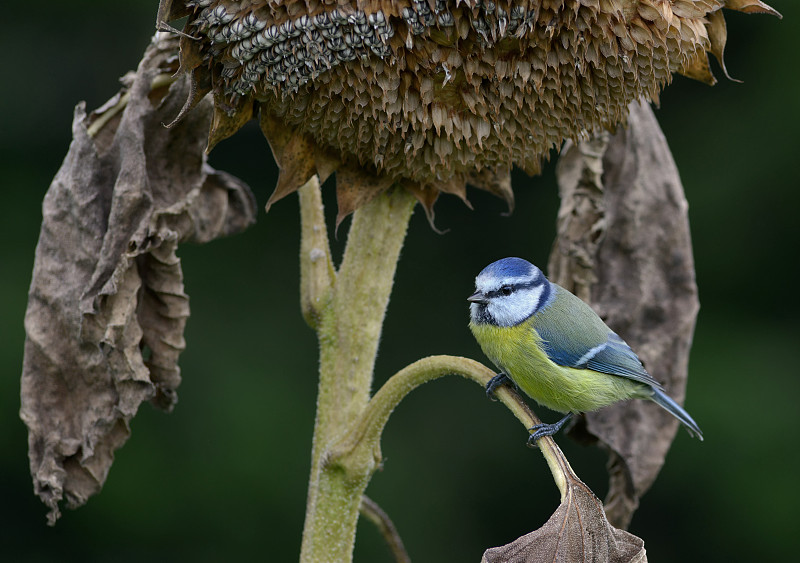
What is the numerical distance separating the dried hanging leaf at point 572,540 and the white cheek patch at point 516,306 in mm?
837

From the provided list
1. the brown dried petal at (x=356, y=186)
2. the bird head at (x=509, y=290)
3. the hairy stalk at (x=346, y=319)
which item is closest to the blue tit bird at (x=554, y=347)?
the bird head at (x=509, y=290)

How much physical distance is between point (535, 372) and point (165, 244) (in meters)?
0.85

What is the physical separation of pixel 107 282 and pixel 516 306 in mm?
954

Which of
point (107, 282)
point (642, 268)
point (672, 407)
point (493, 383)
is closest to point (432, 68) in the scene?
point (493, 383)

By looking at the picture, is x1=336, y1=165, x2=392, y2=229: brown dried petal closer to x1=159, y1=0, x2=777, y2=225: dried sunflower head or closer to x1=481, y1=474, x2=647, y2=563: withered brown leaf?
x1=159, y1=0, x2=777, y2=225: dried sunflower head

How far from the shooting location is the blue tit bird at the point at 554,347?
2096mm

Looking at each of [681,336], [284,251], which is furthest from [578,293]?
[284,251]

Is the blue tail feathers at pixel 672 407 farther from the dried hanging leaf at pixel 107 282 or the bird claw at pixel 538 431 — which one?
the dried hanging leaf at pixel 107 282

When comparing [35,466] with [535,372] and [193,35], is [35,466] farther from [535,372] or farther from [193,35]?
[535,372]

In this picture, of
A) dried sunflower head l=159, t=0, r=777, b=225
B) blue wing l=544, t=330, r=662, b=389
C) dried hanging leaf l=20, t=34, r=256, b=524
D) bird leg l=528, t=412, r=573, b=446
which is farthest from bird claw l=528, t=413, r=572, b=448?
dried hanging leaf l=20, t=34, r=256, b=524

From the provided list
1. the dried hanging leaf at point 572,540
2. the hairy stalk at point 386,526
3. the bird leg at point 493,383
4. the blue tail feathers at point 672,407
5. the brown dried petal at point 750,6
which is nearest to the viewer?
the dried hanging leaf at point 572,540

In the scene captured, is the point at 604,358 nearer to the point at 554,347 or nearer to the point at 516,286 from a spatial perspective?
the point at 554,347

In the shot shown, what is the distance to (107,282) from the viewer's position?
1809mm

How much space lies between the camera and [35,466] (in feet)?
6.27
